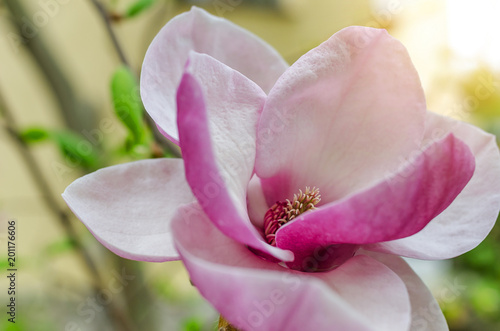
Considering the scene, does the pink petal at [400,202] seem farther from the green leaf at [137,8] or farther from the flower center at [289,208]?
the green leaf at [137,8]

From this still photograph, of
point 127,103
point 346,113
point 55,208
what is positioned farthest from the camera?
point 55,208

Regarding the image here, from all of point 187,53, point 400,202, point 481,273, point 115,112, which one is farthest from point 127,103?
point 481,273

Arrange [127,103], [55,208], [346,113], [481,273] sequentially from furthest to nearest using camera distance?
[481,273] → [55,208] → [127,103] → [346,113]

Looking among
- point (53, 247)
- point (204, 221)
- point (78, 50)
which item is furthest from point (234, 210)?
point (78, 50)

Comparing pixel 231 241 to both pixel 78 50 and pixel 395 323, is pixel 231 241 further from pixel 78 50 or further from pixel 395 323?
pixel 78 50

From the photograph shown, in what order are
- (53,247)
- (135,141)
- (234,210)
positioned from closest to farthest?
1. (234,210)
2. (135,141)
3. (53,247)

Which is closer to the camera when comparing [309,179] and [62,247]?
[309,179]

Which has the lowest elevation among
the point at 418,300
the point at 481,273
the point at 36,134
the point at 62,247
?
the point at 481,273

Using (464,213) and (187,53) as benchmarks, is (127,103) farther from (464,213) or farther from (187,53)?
(464,213)
